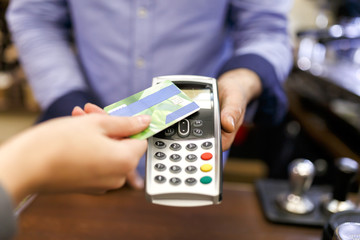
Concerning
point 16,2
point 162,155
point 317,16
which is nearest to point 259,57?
point 162,155

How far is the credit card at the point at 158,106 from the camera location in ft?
0.95

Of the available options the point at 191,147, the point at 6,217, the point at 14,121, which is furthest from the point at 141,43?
the point at 14,121

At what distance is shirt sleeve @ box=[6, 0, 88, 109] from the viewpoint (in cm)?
52

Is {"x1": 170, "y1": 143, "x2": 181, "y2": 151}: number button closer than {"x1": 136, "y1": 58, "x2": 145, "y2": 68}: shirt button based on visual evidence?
Yes

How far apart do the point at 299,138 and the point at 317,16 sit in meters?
0.70

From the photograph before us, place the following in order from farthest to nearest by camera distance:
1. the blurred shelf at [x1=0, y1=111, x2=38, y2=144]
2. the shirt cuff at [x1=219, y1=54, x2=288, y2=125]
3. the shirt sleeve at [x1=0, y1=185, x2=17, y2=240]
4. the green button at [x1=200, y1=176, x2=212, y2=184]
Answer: the blurred shelf at [x1=0, y1=111, x2=38, y2=144]
the shirt cuff at [x1=219, y1=54, x2=288, y2=125]
the green button at [x1=200, y1=176, x2=212, y2=184]
the shirt sleeve at [x1=0, y1=185, x2=17, y2=240]

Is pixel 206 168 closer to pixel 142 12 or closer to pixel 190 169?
pixel 190 169

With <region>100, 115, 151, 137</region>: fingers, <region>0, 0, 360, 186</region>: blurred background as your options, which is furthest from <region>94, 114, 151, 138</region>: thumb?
<region>0, 0, 360, 186</region>: blurred background

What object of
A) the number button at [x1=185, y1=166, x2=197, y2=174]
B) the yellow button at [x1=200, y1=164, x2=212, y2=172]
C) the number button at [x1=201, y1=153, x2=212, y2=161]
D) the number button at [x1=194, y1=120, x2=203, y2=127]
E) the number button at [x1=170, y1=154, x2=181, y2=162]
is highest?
the number button at [x1=194, y1=120, x2=203, y2=127]

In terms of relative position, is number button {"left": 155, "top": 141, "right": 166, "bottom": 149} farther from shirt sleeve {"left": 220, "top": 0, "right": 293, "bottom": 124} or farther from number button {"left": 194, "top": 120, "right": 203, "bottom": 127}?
shirt sleeve {"left": 220, "top": 0, "right": 293, "bottom": 124}

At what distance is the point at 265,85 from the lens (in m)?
0.43

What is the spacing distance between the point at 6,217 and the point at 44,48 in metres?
0.41

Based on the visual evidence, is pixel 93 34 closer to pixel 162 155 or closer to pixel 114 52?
pixel 114 52

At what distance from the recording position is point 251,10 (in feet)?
1.64
